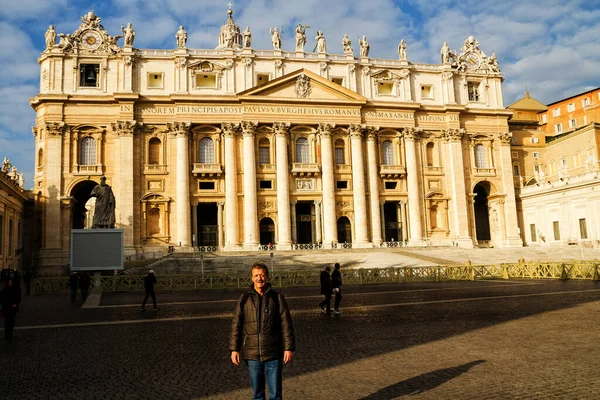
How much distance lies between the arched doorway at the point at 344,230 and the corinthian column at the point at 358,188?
1706 millimetres

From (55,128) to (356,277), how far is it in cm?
3319

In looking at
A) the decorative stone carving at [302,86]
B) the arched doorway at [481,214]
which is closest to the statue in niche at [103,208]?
the decorative stone carving at [302,86]

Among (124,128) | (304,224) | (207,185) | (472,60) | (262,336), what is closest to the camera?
(262,336)

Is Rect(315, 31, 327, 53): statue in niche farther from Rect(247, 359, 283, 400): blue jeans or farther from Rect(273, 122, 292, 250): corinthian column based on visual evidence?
Rect(247, 359, 283, 400): blue jeans

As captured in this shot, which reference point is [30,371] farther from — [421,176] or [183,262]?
[421,176]

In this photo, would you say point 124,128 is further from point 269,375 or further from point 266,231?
point 269,375

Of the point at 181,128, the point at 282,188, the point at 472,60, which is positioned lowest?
the point at 282,188

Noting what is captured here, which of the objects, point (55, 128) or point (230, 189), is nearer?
point (55, 128)

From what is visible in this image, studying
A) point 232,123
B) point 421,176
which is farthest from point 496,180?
point 232,123

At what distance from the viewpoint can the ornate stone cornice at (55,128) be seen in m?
46.8

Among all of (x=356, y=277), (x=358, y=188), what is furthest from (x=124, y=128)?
(x=356, y=277)

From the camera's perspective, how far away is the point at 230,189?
4853 centimetres

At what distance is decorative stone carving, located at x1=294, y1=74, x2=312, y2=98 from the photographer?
1994 inches

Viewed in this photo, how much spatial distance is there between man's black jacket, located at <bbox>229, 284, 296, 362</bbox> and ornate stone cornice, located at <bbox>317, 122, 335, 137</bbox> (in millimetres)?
45801
